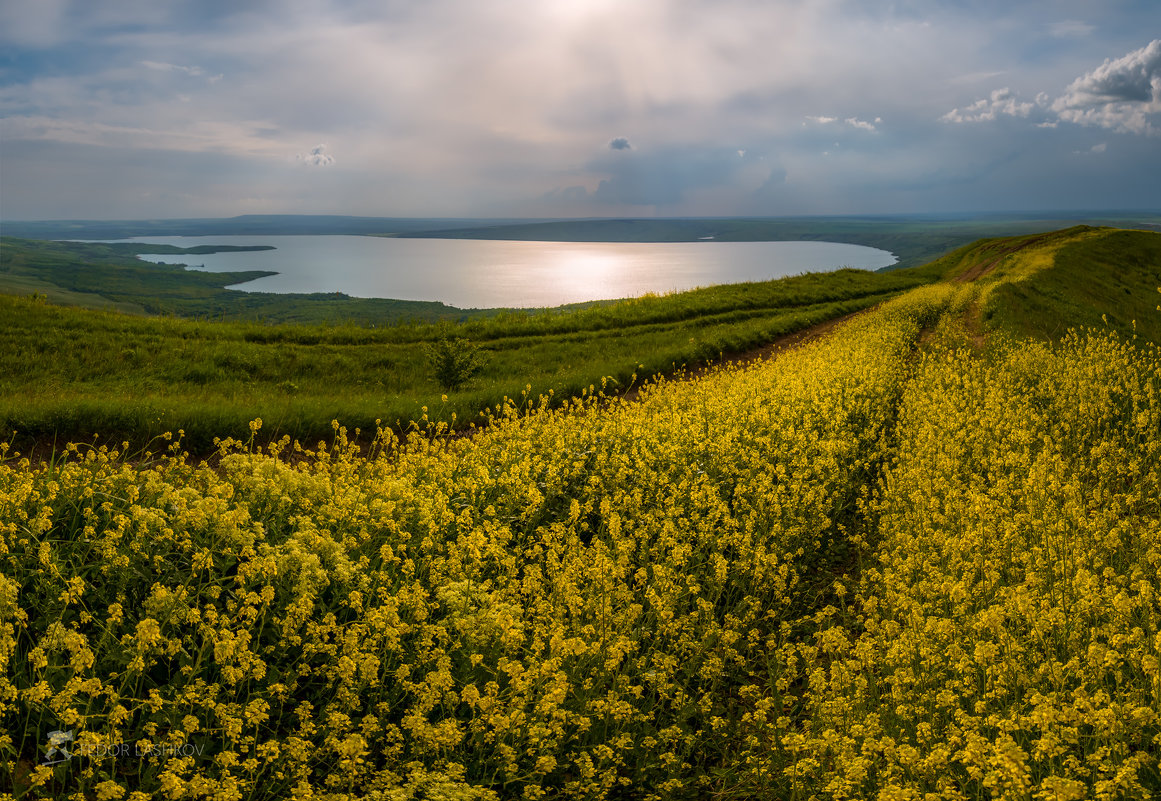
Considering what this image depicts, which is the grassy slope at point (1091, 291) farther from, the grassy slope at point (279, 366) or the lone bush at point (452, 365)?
the lone bush at point (452, 365)

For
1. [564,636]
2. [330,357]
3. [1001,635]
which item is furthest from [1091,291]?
[564,636]

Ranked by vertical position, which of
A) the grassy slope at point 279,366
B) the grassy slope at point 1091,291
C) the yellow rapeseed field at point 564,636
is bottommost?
the yellow rapeseed field at point 564,636

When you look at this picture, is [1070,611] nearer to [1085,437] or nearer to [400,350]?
[1085,437]

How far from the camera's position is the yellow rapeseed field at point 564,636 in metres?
3.18

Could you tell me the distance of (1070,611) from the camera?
14.1ft

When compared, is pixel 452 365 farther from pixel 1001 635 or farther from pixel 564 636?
pixel 1001 635

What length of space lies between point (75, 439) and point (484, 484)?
25.0 feet

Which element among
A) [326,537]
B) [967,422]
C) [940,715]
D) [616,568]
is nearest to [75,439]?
[326,537]

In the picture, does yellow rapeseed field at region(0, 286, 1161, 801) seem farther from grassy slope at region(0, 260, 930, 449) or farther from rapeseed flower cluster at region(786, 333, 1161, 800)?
grassy slope at region(0, 260, 930, 449)

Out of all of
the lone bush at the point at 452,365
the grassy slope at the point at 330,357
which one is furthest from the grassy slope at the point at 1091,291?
the lone bush at the point at 452,365

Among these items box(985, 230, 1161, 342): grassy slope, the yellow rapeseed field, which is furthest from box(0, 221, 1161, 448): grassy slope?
the yellow rapeseed field

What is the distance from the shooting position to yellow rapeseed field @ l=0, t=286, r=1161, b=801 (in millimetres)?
3178

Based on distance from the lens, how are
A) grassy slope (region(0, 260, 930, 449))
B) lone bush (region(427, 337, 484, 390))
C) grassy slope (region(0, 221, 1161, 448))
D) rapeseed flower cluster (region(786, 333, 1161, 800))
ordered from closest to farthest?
rapeseed flower cluster (region(786, 333, 1161, 800)), grassy slope (region(0, 260, 930, 449)), grassy slope (region(0, 221, 1161, 448)), lone bush (region(427, 337, 484, 390))

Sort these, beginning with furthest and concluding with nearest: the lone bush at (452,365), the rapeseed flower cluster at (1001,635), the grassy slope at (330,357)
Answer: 1. the lone bush at (452,365)
2. the grassy slope at (330,357)
3. the rapeseed flower cluster at (1001,635)
